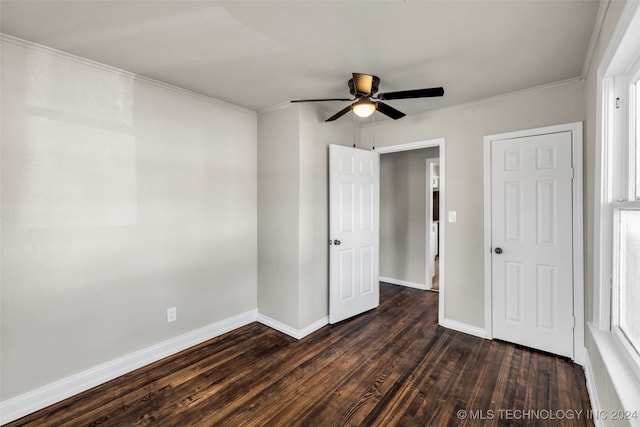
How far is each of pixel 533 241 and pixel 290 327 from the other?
8.10 ft

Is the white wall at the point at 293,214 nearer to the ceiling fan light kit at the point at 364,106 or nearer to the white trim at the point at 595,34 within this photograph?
the ceiling fan light kit at the point at 364,106

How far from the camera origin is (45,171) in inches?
77.6

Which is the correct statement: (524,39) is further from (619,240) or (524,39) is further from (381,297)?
(381,297)

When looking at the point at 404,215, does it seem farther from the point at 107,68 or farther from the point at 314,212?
the point at 107,68

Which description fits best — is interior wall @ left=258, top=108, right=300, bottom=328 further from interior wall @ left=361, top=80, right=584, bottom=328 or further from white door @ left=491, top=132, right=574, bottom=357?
white door @ left=491, top=132, right=574, bottom=357

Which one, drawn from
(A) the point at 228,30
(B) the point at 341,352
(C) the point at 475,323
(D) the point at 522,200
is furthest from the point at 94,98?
(C) the point at 475,323

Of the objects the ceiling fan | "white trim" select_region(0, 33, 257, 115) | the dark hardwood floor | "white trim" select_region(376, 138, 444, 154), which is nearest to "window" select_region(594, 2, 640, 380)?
the dark hardwood floor

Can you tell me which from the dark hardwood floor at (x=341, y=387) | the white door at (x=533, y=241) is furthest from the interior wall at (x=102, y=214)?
the white door at (x=533, y=241)

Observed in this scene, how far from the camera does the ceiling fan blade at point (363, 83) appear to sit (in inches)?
81.1

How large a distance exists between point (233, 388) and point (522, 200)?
9.60 ft

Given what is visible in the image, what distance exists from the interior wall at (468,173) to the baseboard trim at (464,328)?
38 millimetres

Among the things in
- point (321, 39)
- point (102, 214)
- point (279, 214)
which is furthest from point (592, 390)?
point (102, 214)

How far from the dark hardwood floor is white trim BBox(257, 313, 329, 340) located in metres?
0.07

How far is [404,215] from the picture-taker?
477 centimetres
